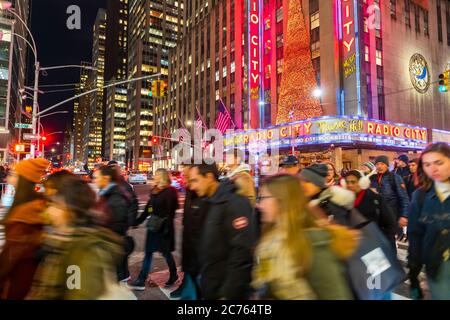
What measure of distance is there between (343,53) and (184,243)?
113 feet

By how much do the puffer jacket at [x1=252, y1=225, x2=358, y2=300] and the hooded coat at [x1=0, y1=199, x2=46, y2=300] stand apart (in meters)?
2.28

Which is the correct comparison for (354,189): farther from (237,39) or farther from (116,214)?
(237,39)

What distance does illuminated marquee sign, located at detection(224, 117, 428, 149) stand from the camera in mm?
31828

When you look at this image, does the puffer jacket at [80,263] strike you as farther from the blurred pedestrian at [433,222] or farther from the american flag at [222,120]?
the american flag at [222,120]

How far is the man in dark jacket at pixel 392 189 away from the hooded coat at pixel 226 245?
4656 millimetres

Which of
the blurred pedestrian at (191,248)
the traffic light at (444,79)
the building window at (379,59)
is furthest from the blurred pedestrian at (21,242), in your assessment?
the building window at (379,59)

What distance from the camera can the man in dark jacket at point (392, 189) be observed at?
6.72 metres

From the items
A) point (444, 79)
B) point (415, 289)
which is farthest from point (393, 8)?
point (415, 289)

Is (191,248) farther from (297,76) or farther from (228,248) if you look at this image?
(297,76)

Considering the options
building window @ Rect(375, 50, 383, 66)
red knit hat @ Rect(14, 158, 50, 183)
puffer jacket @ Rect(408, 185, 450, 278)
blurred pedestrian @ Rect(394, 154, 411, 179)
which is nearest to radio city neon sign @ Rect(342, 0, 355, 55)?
building window @ Rect(375, 50, 383, 66)

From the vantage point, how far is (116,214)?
516 centimetres

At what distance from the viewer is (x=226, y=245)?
3.13m

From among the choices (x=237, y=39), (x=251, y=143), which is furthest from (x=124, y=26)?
(x=251, y=143)

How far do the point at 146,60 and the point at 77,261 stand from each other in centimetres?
13752
